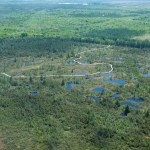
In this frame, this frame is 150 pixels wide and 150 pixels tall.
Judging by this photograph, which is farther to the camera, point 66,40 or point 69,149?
point 66,40

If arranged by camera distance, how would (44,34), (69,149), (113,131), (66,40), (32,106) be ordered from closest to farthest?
(69,149) < (113,131) < (32,106) < (66,40) < (44,34)

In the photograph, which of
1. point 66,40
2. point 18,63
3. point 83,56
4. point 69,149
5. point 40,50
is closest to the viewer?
point 69,149

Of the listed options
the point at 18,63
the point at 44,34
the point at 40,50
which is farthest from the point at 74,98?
the point at 44,34

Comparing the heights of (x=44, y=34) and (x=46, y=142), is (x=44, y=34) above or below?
above

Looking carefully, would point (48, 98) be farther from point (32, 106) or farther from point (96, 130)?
point (96, 130)

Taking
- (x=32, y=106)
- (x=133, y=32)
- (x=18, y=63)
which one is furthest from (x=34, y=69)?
(x=133, y=32)

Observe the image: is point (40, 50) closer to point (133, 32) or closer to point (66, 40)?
point (66, 40)
